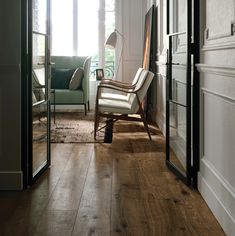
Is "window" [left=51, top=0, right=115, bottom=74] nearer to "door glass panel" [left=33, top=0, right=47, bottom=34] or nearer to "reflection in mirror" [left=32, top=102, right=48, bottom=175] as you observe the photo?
"door glass panel" [left=33, top=0, right=47, bottom=34]

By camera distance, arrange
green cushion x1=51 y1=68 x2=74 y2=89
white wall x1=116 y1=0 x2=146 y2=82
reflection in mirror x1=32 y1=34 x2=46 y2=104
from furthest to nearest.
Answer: white wall x1=116 y1=0 x2=146 y2=82, green cushion x1=51 y1=68 x2=74 y2=89, reflection in mirror x1=32 y1=34 x2=46 y2=104

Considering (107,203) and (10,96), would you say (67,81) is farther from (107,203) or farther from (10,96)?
(107,203)

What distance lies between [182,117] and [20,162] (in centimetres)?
127

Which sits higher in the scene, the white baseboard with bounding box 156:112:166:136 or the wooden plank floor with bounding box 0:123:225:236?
the white baseboard with bounding box 156:112:166:136

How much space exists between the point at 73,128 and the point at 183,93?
2909 millimetres

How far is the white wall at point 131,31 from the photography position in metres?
8.38

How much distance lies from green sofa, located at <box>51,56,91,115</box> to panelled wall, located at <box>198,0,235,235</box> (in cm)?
439

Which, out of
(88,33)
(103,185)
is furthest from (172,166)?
(88,33)

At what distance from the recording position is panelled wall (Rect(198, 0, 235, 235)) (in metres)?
2.24

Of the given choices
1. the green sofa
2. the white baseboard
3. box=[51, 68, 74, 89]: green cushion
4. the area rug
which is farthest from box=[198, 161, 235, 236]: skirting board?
box=[51, 68, 74, 89]: green cushion

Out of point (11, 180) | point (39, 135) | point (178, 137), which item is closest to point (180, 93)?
point (178, 137)

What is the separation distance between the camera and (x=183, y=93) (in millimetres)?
3453

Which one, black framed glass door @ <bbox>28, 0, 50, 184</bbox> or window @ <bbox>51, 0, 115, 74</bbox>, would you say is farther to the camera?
window @ <bbox>51, 0, 115, 74</bbox>

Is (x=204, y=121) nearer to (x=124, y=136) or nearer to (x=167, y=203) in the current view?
(x=167, y=203)
